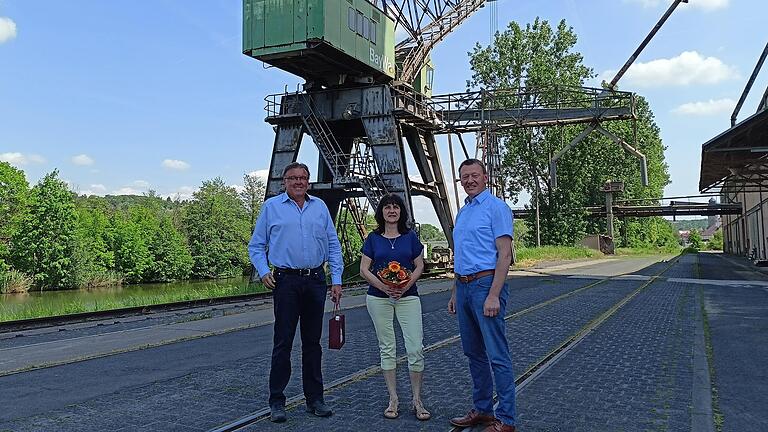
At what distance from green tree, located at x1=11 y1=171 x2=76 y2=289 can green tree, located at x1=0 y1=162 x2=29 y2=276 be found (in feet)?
1.75

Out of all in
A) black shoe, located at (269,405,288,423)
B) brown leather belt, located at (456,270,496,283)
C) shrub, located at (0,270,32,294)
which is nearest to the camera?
brown leather belt, located at (456,270,496,283)

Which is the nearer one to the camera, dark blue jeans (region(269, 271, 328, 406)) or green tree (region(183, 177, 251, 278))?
dark blue jeans (region(269, 271, 328, 406))

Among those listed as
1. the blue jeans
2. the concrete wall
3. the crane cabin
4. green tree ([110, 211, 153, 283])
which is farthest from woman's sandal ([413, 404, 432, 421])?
green tree ([110, 211, 153, 283])

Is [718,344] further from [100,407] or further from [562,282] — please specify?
[562,282]

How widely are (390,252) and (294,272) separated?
82 centimetres

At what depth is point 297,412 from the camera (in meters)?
4.99

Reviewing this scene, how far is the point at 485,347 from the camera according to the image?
4570 millimetres

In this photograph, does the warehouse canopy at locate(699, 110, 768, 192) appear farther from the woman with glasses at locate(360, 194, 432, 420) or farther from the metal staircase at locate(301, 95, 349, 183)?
the woman with glasses at locate(360, 194, 432, 420)

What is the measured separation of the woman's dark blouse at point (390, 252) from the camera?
482 cm

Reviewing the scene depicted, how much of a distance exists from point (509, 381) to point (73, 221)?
4843cm

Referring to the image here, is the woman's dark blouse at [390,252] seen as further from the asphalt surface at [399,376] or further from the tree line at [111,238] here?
the tree line at [111,238]

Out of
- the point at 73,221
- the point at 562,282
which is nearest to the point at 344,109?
the point at 562,282

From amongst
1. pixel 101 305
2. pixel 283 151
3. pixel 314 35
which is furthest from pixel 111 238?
pixel 314 35

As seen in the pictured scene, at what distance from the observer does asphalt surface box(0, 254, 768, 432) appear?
480 centimetres
